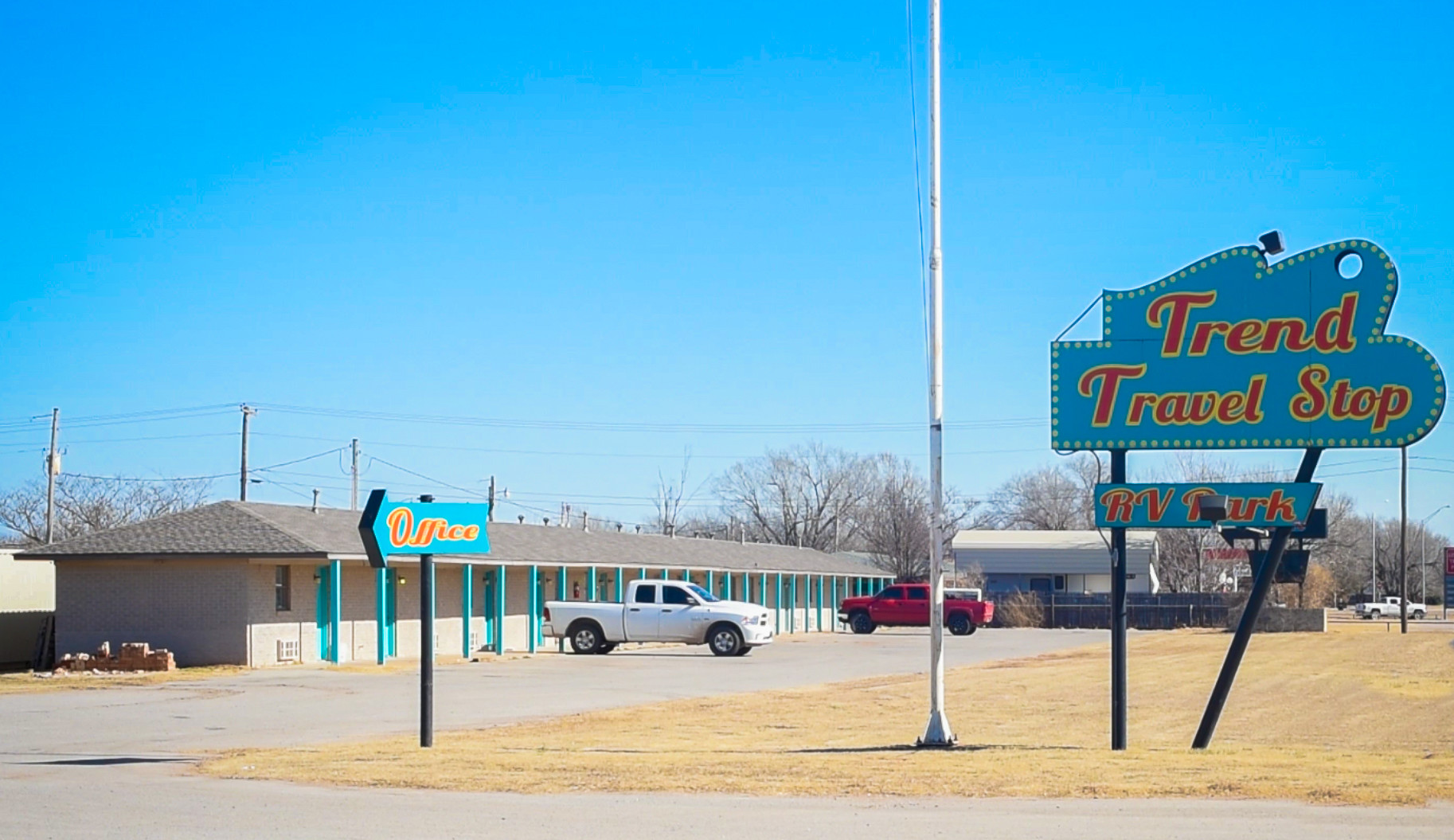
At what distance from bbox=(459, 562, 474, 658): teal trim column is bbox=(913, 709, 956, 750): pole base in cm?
2481

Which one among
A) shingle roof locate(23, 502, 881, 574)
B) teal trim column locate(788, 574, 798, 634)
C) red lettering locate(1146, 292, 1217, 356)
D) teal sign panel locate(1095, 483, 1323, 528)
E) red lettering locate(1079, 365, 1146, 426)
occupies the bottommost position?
teal trim column locate(788, 574, 798, 634)

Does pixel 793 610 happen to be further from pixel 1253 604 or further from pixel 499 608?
pixel 1253 604

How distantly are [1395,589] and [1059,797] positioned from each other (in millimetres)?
120571

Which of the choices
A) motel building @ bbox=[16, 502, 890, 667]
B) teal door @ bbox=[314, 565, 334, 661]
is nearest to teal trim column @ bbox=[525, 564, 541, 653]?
motel building @ bbox=[16, 502, 890, 667]

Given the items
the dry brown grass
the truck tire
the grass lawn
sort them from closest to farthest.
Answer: the grass lawn → the dry brown grass → the truck tire

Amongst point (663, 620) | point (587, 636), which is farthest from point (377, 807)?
point (587, 636)

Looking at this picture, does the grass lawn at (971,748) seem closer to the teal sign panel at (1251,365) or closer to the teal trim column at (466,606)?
the teal sign panel at (1251,365)

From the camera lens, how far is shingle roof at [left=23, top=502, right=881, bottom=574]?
34.0m

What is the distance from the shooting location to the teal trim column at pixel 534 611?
43.5 m

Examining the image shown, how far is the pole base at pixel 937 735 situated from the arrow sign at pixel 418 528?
5.02m

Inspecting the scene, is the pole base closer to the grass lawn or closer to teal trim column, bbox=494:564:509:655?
the grass lawn

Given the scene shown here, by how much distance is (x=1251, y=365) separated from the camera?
16.2m

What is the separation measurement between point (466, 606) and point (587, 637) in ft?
10.6

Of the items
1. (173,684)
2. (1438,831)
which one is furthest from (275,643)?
(1438,831)
